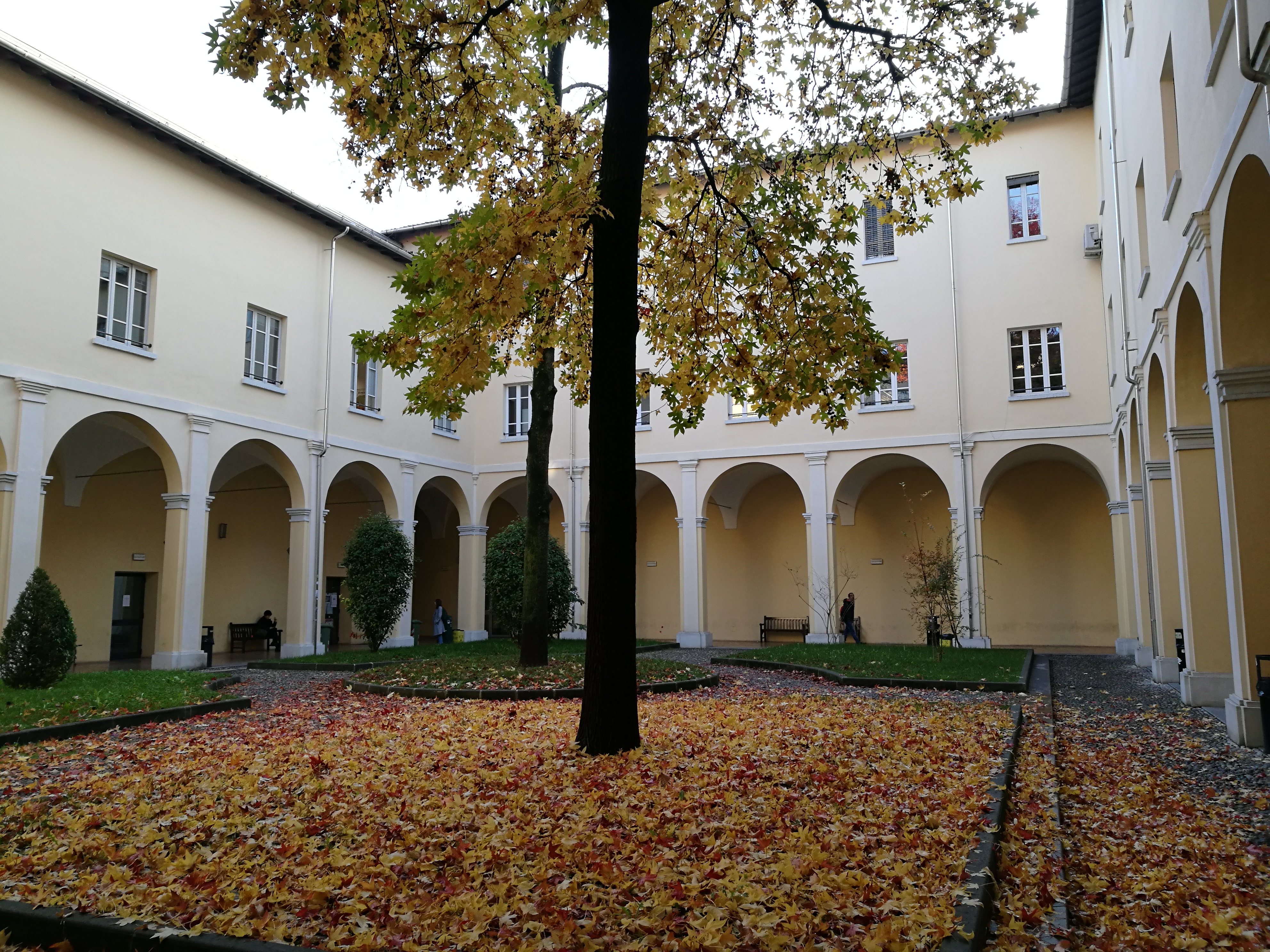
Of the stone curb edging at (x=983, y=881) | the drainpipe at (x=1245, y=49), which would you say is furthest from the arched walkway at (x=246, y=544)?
the drainpipe at (x=1245, y=49)

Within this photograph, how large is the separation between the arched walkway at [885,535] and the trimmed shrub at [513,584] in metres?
7.80

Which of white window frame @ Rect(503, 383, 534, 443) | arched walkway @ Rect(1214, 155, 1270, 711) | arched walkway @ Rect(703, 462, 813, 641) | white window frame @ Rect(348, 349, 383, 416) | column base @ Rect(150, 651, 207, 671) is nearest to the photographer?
arched walkway @ Rect(1214, 155, 1270, 711)

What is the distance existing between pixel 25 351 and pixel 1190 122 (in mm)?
16190

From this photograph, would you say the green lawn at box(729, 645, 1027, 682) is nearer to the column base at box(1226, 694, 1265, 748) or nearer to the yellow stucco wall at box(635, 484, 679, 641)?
the column base at box(1226, 694, 1265, 748)

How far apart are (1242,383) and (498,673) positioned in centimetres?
917

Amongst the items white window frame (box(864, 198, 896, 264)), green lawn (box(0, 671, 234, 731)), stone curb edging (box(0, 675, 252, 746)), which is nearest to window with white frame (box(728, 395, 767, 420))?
white window frame (box(864, 198, 896, 264))

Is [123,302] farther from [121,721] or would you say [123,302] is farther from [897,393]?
[897,393]

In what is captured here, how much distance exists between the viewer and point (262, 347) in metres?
20.0

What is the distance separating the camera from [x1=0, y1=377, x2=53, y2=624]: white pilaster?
14453 mm

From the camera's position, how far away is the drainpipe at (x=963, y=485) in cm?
2005

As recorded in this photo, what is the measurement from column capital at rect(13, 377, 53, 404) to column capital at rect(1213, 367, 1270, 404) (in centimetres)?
1614

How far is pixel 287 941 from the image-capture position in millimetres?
3562

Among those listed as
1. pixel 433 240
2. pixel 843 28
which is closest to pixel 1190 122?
pixel 843 28

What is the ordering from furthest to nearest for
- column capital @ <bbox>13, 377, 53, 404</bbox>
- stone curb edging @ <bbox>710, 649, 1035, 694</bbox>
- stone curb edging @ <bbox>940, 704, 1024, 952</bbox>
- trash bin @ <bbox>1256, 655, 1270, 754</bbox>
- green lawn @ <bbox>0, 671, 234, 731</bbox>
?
column capital @ <bbox>13, 377, 53, 404</bbox> < stone curb edging @ <bbox>710, 649, 1035, 694</bbox> < green lawn @ <bbox>0, 671, 234, 731</bbox> < trash bin @ <bbox>1256, 655, 1270, 754</bbox> < stone curb edging @ <bbox>940, 704, 1024, 952</bbox>
